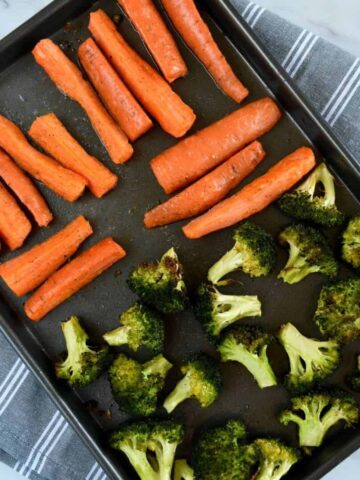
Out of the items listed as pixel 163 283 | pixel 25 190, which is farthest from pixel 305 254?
pixel 25 190

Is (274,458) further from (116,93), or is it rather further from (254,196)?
(116,93)

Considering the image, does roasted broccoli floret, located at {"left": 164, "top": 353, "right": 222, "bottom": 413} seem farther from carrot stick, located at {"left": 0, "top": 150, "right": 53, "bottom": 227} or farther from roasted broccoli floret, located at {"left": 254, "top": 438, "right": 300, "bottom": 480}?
carrot stick, located at {"left": 0, "top": 150, "right": 53, "bottom": 227}

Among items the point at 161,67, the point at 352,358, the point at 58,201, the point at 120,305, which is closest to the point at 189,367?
the point at 120,305

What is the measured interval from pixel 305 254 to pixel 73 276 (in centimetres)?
93

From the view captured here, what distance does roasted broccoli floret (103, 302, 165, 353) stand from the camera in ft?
8.68

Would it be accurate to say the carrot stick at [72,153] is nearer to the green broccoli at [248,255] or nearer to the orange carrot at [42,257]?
the orange carrot at [42,257]

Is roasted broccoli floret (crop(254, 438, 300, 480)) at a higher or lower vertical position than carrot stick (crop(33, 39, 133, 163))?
lower

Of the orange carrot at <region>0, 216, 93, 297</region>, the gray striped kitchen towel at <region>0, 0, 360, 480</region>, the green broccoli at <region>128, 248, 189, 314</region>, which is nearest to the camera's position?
the green broccoli at <region>128, 248, 189, 314</region>

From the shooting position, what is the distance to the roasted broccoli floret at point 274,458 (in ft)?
8.79

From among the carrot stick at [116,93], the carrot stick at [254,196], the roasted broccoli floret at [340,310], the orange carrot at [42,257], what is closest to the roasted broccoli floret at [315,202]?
the carrot stick at [254,196]

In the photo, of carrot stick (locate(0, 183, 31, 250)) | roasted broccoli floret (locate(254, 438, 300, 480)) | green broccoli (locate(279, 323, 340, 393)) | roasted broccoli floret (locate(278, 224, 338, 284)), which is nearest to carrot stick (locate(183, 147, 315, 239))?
roasted broccoli floret (locate(278, 224, 338, 284))

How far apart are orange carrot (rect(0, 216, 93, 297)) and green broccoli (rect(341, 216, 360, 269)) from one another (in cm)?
103

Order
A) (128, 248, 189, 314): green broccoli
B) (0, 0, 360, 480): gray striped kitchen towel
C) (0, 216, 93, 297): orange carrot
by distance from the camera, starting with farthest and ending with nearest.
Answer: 1. (0, 0, 360, 480): gray striped kitchen towel
2. (0, 216, 93, 297): orange carrot
3. (128, 248, 189, 314): green broccoli

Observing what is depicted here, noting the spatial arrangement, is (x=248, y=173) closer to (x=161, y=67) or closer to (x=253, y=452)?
(x=161, y=67)
